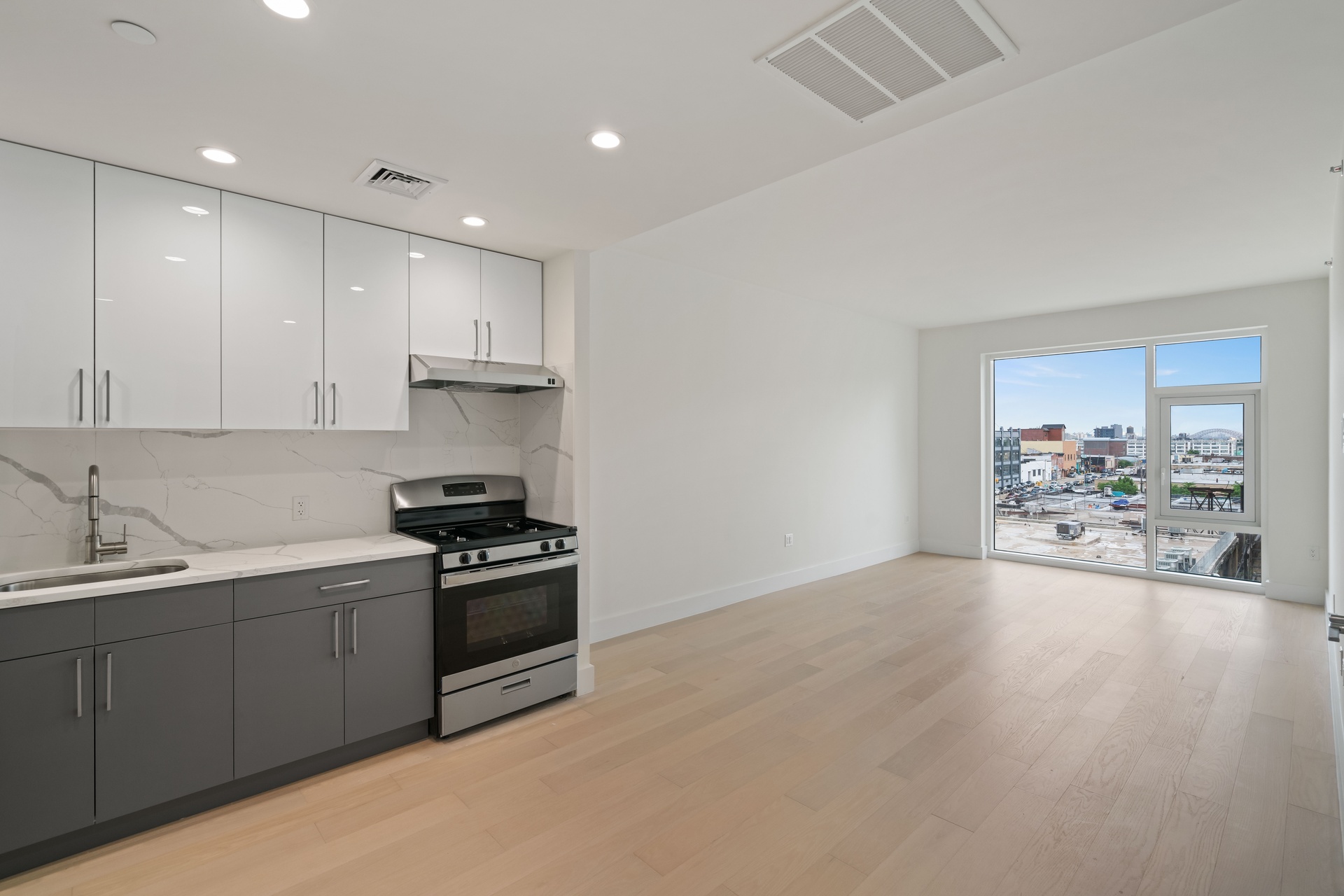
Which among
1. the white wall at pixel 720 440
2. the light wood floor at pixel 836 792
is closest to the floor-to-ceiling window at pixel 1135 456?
the white wall at pixel 720 440

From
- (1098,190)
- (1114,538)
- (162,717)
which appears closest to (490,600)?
(162,717)

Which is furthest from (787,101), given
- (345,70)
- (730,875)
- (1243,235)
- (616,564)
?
(1243,235)

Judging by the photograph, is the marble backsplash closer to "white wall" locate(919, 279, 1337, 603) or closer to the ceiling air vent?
the ceiling air vent

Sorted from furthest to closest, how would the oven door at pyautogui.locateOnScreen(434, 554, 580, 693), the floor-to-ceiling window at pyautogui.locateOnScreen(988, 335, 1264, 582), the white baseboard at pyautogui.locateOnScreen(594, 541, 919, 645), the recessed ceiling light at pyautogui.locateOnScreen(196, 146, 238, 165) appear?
the floor-to-ceiling window at pyautogui.locateOnScreen(988, 335, 1264, 582) → the white baseboard at pyautogui.locateOnScreen(594, 541, 919, 645) → the oven door at pyautogui.locateOnScreen(434, 554, 580, 693) → the recessed ceiling light at pyautogui.locateOnScreen(196, 146, 238, 165)

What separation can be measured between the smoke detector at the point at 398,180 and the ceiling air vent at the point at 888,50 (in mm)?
1527

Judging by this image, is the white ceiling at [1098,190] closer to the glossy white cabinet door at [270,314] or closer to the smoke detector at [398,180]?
the smoke detector at [398,180]

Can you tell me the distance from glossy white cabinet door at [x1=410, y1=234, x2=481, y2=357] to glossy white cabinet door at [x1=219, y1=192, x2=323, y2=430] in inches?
18.1

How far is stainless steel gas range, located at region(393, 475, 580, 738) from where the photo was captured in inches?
118

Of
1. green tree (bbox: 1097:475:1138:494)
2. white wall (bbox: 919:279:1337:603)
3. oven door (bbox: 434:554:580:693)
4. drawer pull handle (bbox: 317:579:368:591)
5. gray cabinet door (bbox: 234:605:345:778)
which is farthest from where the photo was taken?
green tree (bbox: 1097:475:1138:494)

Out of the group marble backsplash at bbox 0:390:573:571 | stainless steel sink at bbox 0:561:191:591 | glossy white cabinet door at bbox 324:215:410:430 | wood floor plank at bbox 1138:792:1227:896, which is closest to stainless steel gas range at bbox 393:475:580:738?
marble backsplash at bbox 0:390:573:571

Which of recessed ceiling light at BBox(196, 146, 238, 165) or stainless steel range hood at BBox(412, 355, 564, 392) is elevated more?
recessed ceiling light at BBox(196, 146, 238, 165)

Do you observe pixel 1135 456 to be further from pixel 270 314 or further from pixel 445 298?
pixel 270 314

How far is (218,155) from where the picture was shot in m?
2.42

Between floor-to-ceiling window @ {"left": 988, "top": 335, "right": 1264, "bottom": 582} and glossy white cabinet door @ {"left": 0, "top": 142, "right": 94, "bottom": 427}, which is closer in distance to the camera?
glossy white cabinet door @ {"left": 0, "top": 142, "right": 94, "bottom": 427}
